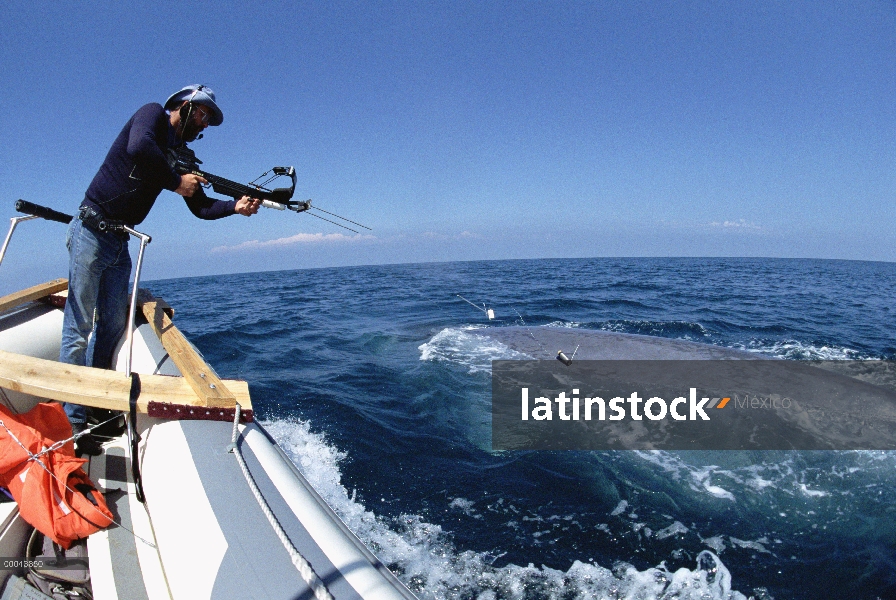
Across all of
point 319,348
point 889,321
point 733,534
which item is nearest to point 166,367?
point 733,534

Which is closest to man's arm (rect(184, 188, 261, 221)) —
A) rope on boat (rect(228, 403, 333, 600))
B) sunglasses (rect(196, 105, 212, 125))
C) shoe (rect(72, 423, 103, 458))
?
sunglasses (rect(196, 105, 212, 125))

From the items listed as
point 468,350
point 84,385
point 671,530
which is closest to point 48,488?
point 84,385

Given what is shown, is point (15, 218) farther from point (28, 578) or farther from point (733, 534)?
point (733, 534)

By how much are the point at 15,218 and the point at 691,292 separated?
22115 millimetres

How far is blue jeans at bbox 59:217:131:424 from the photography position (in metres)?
3.01

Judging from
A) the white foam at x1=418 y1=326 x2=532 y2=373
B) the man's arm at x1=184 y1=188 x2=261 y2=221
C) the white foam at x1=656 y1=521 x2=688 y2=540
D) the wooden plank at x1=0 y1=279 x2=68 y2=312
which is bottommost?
the white foam at x1=656 y1=521 x2=688 y2=540

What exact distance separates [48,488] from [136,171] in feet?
6.29

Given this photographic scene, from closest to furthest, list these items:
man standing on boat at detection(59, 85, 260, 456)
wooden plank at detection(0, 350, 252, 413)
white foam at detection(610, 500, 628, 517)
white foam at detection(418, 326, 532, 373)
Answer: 1. wooden plank at detection(0, 350, 252, 413)
2. man standing on boat at detection(59, 85, 260, 456)
3. white foam at detection(610, 500, 628, 517)
4. white foam at detection(418, 326, 532, 373)

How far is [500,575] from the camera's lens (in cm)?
320

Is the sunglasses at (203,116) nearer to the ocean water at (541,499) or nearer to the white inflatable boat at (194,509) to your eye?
the white inflatable boat at (194,509)

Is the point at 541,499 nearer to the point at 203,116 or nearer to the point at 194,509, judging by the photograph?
the point at 194,509

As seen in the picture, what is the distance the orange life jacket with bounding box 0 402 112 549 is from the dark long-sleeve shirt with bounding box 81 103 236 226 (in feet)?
4.66

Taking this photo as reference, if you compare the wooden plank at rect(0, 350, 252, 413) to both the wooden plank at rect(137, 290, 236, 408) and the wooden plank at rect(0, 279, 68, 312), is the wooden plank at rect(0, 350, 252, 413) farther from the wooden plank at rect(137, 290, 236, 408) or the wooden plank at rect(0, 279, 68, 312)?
the wooden plank at rect(0, 279, 68, 312)

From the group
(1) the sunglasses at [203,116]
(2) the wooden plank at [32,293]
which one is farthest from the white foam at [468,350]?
(1) the sunglasses at [203,116]
